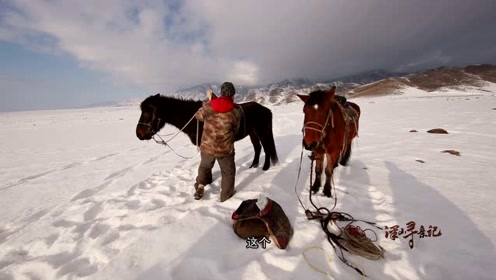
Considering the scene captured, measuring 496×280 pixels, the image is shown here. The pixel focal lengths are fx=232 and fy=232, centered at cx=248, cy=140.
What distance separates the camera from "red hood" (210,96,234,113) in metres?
4.07

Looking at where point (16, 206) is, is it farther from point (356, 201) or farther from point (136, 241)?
point (356, 201)

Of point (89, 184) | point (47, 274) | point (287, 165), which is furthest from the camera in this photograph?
point (287, 165)

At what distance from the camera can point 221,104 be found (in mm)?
4070

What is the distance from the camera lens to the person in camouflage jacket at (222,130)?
4.11 metres

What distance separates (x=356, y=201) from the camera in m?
4.32

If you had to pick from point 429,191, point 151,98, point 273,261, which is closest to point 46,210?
point 151,98

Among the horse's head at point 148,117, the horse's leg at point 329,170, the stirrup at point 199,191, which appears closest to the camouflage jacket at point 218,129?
the stirrup at point 199,191

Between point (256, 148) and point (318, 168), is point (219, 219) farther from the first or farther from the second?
point (256, 148)

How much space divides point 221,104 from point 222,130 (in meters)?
0.46

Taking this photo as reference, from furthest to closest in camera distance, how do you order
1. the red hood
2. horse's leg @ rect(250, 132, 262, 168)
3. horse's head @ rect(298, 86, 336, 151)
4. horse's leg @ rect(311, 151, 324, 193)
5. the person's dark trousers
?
horse's leg @ rect(250, 132, 262, 168), horse's leg @ rect(311, 151, 324, 193), the person's dark trousers, the red hood, horse's head @ rect(298, 86, 336, 151)

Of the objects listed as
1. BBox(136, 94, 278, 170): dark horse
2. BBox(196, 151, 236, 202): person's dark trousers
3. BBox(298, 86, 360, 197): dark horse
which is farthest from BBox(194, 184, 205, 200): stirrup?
BBox(298, 86, 360, 197): dark horse

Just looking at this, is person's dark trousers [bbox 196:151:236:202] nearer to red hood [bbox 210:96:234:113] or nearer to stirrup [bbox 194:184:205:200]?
stirrup [bbox 194:184:205:200]

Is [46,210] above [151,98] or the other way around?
the other way around

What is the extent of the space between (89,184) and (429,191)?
7634 mm
